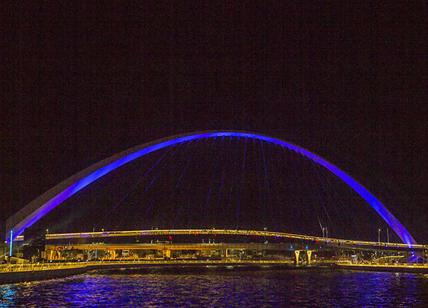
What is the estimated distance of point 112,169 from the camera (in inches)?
1774

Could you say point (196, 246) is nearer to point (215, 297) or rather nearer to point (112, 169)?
point (112, 169)

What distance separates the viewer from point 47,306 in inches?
976

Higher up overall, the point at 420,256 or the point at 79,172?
the point at 79,172

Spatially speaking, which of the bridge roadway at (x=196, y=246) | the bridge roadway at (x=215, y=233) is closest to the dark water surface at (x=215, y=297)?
the bridge roadway at (x=215, y=233)

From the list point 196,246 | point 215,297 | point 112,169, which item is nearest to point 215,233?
point 196,246

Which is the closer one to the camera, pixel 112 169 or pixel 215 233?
pixel 112 169

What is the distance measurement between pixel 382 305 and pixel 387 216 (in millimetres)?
26473

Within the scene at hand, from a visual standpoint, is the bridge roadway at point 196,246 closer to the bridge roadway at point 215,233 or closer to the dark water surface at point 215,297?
the bridge roadway at point 215,233

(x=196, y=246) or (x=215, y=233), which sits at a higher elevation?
(x=215, y=233)

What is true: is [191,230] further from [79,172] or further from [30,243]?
[79,172]

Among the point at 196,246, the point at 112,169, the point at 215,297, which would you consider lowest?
the point at 215,297

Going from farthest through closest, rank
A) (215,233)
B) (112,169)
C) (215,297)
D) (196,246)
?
(196,246), (215,233), (112,169), (215,297)

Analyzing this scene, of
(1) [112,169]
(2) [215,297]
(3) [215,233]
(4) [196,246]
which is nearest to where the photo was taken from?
(2) [215,297]

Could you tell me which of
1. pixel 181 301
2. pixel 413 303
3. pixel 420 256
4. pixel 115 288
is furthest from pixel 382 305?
pixel 420 256
